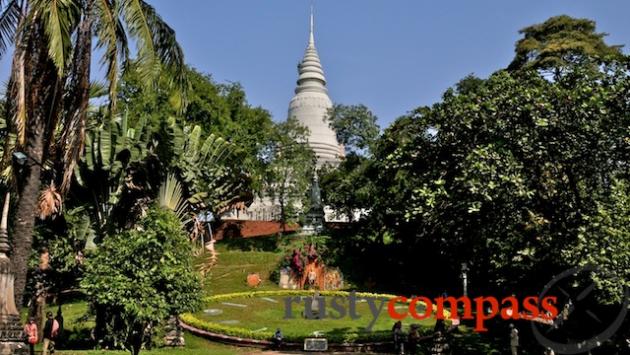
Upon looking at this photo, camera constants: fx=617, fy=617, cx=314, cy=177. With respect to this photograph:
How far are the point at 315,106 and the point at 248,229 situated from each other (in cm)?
1605

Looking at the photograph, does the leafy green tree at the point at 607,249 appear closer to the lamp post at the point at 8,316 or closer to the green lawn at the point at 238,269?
the lamp post at the point at 8,316

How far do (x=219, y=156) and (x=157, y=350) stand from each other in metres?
9.62

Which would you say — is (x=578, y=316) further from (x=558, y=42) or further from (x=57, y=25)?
(x=558, y=42)

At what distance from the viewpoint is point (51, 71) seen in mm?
11008

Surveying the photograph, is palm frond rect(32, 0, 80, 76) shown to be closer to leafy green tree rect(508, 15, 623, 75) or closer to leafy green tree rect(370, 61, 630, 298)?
leafy green tree rect(370, 61, 630, 298)

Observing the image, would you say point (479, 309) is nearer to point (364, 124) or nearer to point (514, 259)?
point (514, 259)

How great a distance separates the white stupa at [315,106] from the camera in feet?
175

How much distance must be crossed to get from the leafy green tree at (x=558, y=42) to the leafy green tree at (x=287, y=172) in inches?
613

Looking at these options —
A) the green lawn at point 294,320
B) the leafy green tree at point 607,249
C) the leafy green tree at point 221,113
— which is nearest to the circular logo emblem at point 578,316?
the leafy green tree at point 607,249

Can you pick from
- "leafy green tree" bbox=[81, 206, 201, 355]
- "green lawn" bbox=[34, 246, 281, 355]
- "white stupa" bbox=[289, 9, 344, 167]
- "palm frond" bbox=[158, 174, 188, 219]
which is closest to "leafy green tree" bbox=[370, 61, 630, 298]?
"leafy green tree" bbox=[81, 206, 201, 355]

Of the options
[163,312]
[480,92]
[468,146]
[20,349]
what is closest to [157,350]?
[163,312]

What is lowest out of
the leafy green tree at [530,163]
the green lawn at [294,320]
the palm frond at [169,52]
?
the green lawn at [294,320]

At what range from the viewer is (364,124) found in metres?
42.5

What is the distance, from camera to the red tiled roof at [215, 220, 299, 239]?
44062 millimetres
